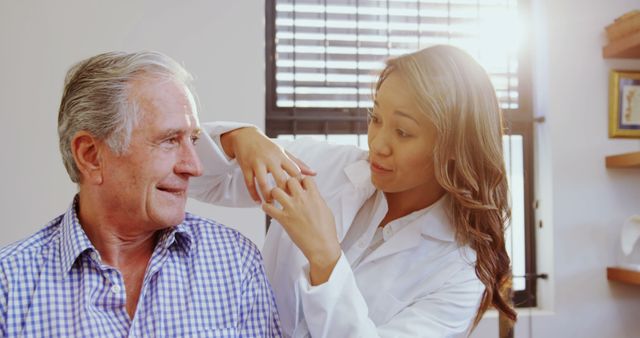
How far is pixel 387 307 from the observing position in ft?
4.92

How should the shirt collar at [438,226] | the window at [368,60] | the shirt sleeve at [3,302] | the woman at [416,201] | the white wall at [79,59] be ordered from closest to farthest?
the shirt sleeve at [3,302] < the woman at [416,201] < the shirt collar at [438,226] < the white wall at [79,59] < the window at [368,60]

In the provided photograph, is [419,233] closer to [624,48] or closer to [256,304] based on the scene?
[256,304]

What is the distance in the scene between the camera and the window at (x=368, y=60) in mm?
2984

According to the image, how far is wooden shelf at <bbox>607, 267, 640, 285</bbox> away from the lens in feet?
9.25

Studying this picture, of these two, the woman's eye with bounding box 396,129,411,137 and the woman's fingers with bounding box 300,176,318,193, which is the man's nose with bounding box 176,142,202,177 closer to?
the woman's fingers with bounding box 300,176,318,193

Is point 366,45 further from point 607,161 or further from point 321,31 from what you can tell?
point 607,161

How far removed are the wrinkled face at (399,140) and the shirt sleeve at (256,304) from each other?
0.32 metres

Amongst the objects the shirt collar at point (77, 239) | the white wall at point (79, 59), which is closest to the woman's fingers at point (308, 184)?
the shirt collar at point (77, 239)

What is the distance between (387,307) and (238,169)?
46cm

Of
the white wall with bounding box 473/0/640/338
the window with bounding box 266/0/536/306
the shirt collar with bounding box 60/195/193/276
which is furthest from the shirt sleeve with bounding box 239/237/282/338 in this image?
the white wall with bounding box 473/0/640/338

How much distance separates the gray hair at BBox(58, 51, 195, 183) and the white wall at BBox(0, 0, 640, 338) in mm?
1425

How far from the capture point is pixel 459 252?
1.51 meters

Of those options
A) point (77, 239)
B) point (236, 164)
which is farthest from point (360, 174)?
point (77, 239)

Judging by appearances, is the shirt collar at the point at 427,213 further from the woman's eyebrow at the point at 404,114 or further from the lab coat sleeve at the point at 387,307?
the woman's eyebrow at the point at 404,114
